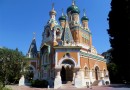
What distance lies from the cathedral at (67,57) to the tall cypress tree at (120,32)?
1528 cm

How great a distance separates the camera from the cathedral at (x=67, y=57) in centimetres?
2847

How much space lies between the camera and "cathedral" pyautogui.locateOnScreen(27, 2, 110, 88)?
28.5 m

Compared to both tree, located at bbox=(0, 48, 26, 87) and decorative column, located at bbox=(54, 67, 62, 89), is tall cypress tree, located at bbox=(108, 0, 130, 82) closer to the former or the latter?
tree, located at bbox=(0, 48, 26, 87)

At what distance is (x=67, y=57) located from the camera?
93.6 ft

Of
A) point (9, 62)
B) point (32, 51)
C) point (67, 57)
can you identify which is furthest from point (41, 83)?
point (9, 62)

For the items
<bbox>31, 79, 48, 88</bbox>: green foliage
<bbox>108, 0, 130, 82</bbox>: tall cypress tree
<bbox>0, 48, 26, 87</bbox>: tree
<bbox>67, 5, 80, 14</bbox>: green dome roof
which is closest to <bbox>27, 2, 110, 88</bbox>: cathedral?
<bbox>67, 5, 80, 14</bbox>: green dome roof

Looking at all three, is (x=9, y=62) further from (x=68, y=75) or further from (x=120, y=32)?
(x=68, y=75)

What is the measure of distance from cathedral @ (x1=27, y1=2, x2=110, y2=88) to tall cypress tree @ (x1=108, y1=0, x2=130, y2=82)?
15277 mm

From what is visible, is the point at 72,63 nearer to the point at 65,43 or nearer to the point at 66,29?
the point at 65,43

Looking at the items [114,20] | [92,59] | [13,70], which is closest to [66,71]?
[92,59]

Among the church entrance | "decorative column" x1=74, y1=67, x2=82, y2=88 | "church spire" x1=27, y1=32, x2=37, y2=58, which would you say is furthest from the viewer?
"church spire" x1=27, y1=32, x2=37, y2=58

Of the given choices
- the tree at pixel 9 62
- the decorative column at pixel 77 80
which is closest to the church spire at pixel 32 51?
the decorative column at pixel 77 80

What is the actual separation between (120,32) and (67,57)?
54.9ft

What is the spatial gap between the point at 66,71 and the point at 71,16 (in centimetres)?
1472
